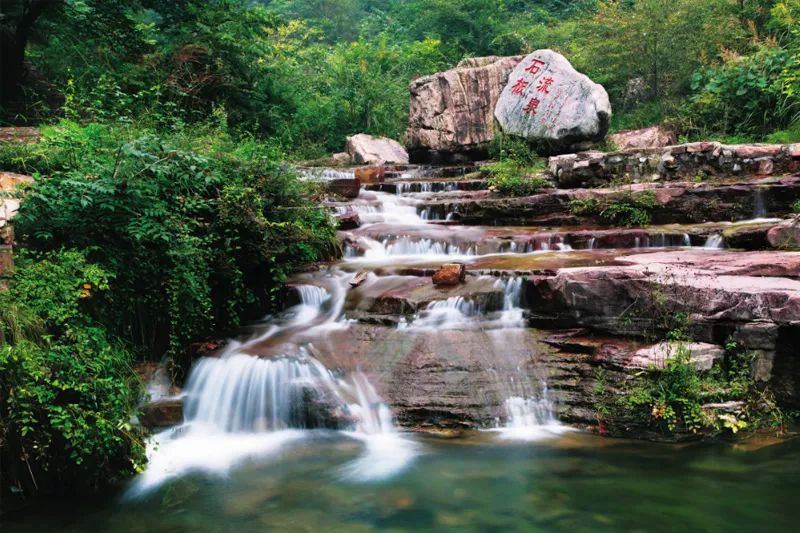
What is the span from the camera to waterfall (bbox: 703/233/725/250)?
7.60 meters

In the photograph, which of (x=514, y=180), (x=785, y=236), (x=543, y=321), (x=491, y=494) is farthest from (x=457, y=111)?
(x=491, y=494)

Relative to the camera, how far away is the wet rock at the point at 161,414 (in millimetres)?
5102

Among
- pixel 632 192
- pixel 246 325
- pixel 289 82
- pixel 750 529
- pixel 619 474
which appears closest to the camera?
pixel 750 529

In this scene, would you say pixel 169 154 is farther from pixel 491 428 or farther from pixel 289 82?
pixel 289 82

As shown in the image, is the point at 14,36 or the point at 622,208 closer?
the point at 622,208

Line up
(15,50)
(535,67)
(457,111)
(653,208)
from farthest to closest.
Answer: (457,111) → (535,67) → (15,50) → (653,208)

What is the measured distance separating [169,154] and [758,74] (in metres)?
12.9

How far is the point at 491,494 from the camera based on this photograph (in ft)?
13.4

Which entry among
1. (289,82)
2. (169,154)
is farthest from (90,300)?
(289,82)

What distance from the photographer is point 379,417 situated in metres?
5.21

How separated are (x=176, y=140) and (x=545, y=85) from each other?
9.54 meters

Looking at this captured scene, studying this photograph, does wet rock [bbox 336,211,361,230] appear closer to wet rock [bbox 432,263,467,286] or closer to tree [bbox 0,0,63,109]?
wet rock [bbox 432,263,467,286]

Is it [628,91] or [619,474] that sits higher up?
[628,91]

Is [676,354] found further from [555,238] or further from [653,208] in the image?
[653,208]
